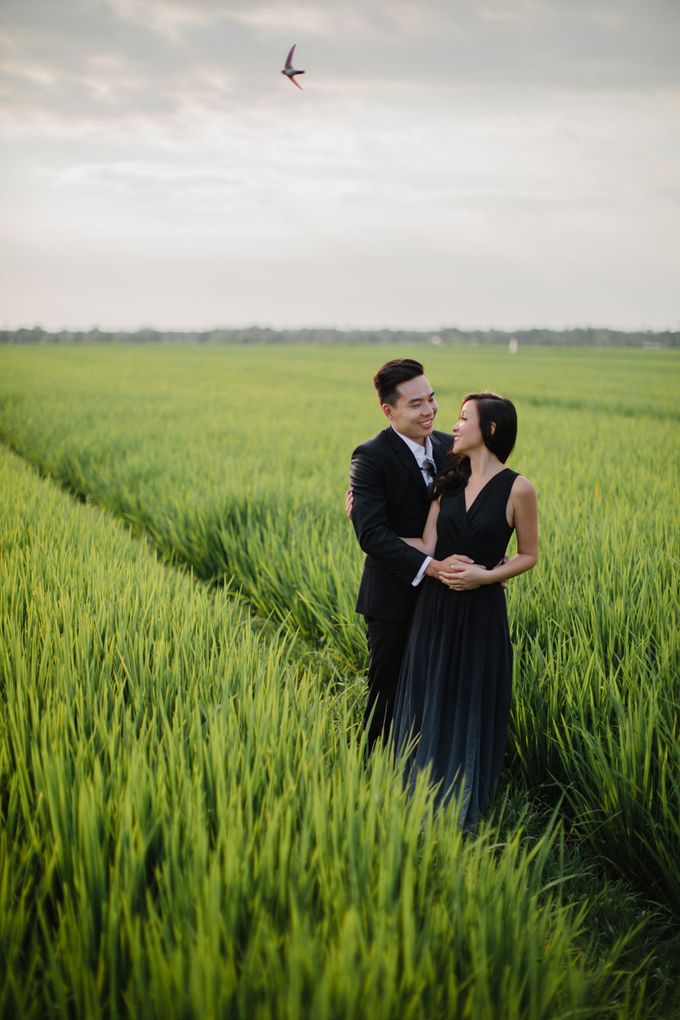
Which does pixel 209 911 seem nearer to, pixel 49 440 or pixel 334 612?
pixel 334 612

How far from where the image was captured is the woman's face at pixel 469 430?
2.25m

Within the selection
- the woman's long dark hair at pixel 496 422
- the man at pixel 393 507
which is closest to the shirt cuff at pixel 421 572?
the man at pixel 393 507

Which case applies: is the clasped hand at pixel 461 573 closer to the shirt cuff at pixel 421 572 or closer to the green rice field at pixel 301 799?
the shirt cuff at pixel 421 572

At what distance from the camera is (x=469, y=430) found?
2.26 m

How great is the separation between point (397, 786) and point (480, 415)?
1.20 metres

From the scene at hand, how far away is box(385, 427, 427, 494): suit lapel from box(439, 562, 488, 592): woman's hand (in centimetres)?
40

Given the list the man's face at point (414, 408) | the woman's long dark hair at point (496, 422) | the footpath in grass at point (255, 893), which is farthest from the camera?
the man's face at point (414, 408)

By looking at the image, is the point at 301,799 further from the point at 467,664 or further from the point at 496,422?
the point at 496,422

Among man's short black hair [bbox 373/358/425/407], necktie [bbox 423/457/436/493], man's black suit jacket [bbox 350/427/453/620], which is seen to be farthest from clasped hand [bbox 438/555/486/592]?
man's short black hair [bbox 373/358/425/407]

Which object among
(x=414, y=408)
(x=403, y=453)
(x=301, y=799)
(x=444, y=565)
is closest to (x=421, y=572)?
(x=444, y=565)

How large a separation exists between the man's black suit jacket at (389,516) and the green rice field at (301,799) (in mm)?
421

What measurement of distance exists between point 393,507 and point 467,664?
61 centimetres

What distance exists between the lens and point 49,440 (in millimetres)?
10055

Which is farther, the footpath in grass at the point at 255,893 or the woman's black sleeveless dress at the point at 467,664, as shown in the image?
the woman's black sleeveless dress at the point at 467,664
